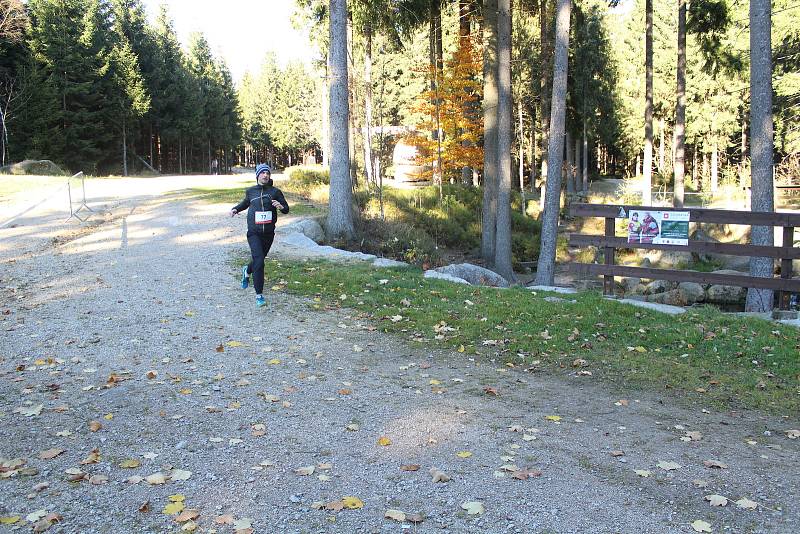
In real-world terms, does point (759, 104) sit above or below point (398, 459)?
above

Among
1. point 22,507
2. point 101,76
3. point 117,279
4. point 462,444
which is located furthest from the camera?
point 101,76

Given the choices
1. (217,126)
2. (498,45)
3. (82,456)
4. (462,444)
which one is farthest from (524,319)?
(217,126)

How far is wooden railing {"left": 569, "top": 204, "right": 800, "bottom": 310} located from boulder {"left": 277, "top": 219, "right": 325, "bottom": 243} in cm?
663

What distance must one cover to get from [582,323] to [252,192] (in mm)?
4936

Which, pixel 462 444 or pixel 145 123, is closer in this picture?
pixel 462 444

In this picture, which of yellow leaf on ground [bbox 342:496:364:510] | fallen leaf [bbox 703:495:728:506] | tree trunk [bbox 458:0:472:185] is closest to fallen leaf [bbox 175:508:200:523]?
yellow leaf on ground [bbox 342:496:364:510]

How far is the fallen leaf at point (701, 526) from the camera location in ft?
12.1

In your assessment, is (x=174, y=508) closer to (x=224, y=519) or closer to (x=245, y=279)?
(x=224, y=519)

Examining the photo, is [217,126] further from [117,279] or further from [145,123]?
[117,279]

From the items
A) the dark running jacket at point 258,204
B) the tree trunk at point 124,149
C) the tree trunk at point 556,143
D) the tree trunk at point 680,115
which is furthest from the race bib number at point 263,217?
the tree trunk at point 124,149

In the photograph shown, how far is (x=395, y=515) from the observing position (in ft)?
12.3

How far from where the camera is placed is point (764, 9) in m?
10.9

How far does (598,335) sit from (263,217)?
481 centimetres

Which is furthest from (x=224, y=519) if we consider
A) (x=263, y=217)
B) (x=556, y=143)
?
(x=556, y=143)
